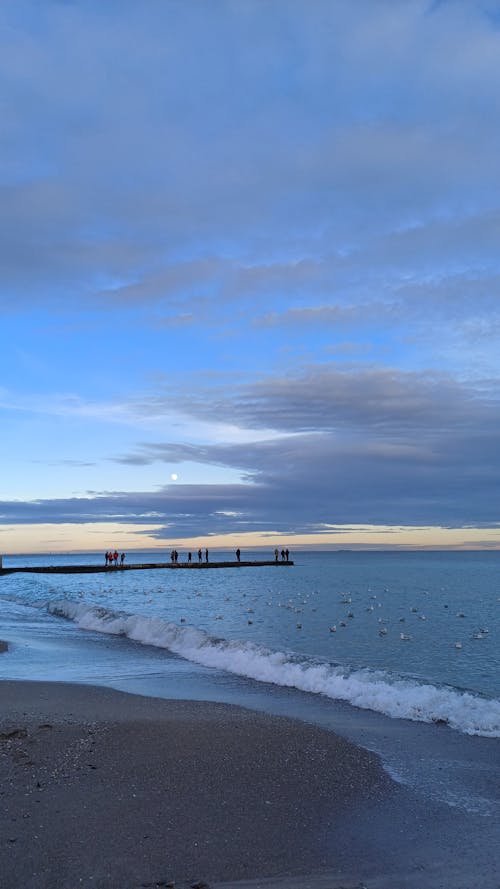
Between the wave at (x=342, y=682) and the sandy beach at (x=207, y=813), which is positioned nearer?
the sandy beach at (x=207, y=813)

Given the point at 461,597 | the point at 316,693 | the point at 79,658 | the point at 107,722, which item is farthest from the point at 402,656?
the point at 461,597

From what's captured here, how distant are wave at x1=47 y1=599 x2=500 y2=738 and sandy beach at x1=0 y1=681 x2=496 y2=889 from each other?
10.6ft

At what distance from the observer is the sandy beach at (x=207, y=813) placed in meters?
6.03

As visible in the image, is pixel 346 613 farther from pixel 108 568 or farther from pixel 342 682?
pixel 108 568

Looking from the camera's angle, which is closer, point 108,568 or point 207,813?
point 207,813

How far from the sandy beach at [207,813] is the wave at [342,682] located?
323 cm

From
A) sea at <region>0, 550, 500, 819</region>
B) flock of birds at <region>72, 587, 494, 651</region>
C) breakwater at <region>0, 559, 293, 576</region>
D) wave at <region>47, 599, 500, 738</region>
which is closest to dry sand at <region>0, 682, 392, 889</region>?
sea at <region>0, 550, 500, 819</region>

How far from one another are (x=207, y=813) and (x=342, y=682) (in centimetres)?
900

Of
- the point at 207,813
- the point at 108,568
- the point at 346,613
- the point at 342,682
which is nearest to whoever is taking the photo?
the point at 207,813

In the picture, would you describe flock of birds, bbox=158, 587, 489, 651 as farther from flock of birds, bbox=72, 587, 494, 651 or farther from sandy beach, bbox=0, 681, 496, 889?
sandy beach, bbox=0, 681, 496, 889

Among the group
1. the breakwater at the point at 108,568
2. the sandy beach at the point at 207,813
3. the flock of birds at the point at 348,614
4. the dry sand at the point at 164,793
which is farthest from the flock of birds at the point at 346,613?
the breakwater at the point at 108,568

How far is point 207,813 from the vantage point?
7379mm

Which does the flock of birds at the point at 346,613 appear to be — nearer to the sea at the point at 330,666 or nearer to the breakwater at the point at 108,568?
the sea at the point at 330,666

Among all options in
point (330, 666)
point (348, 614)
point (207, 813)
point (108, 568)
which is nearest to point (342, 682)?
point (330, 666)
